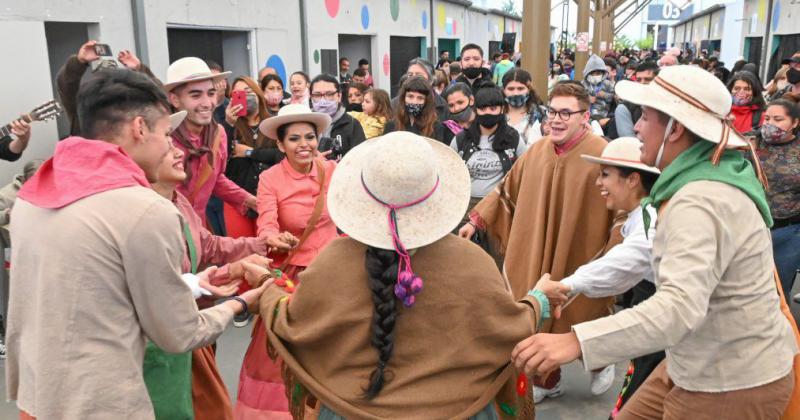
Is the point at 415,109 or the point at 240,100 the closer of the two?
the point at 240,100

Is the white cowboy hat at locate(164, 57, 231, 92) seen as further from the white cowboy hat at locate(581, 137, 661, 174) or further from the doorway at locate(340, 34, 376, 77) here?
the doorway at locate(340, 34, 376, 77)

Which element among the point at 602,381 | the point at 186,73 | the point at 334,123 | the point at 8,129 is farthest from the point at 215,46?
the point at 602,381

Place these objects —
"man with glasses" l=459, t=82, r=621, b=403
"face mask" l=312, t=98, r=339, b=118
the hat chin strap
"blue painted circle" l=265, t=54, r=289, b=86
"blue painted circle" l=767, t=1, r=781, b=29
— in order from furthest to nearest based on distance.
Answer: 1. "blue painted circle" l=767, t=1, r=781, b=29
2. "blue painted circle" l=265, t=54, r=289, b=86
3. "face mask" l=312, t=98, r=339, b=118
4. "man with glasses" l=459, t=82, r=621, b=403
5. the hat chin strap

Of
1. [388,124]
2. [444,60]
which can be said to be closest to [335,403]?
[388,124]

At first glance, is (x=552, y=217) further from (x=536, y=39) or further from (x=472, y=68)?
(x=472, y=68)

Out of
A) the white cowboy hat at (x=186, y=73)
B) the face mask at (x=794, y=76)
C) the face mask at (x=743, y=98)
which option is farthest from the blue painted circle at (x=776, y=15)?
the white cowboy hat at (x=186, y=73)

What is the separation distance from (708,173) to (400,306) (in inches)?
38.7

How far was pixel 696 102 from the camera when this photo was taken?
198 centimetres

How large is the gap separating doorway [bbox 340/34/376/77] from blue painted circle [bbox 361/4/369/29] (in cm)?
60

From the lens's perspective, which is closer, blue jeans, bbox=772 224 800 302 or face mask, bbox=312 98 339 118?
blue jeans, bbox=772 224 800 302

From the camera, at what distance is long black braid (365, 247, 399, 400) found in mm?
1750

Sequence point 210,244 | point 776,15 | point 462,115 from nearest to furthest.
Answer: point 210,244 < point 462,115 < point 776,15

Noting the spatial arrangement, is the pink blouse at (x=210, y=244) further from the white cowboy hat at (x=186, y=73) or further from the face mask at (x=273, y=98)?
the face mask at (x=273, y=98)

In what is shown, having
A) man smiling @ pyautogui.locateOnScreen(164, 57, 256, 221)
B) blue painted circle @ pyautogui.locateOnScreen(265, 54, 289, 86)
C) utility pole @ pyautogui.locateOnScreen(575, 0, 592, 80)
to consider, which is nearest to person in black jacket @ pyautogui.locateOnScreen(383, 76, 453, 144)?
man smiling @ pyautogui.locateOnScreen(164, 57, 256, 221)
